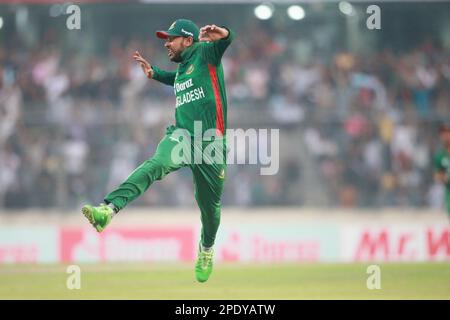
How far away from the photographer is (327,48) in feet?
66.9

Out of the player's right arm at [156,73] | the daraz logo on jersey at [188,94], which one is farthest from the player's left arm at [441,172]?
the daraz logo on jersey at [188,94]

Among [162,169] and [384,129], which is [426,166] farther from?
[162,169]

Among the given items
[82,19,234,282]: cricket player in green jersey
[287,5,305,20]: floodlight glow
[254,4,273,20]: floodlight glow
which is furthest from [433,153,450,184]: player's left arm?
[82,19,234,282]: cricket player in green jersey

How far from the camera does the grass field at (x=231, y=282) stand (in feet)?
39.2

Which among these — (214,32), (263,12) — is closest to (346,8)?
(263,12)

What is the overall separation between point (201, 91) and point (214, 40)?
0.69 m

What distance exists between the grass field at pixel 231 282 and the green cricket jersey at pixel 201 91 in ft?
7.47

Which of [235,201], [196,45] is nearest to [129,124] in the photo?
[235,201]

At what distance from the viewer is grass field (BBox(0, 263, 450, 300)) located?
12.0 metres

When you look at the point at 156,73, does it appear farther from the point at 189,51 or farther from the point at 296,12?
the point at 296,12

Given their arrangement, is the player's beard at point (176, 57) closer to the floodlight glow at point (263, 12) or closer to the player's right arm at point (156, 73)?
the player's right arm at point (156, 73)

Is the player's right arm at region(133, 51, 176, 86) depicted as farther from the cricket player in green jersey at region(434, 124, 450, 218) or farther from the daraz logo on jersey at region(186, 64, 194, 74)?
the cricket player in green jersey at region(434, 124, 450, 218)

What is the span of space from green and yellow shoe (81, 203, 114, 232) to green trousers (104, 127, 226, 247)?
0.70ft

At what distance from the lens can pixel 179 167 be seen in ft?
34.0
